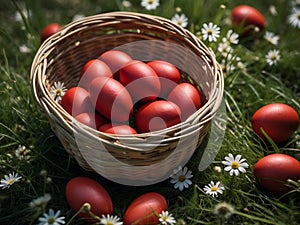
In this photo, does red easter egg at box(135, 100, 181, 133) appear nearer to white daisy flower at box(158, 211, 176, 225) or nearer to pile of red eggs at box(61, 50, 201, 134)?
pile of red eggs at box(61, 50, 201, 134)

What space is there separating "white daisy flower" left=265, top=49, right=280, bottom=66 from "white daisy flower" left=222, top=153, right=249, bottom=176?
625 mm

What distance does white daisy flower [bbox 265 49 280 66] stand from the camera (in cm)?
219

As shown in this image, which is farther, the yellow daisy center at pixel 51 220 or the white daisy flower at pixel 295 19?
the white daisy flower at pixel 295 19

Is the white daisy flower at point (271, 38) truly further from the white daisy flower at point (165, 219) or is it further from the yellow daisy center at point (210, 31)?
the white daisy flower at point (165, 219)

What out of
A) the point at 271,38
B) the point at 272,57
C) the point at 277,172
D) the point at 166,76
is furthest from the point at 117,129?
the point at 271,38

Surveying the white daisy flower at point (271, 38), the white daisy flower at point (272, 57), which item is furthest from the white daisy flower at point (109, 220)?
the white daisy flower at point (271, 38)

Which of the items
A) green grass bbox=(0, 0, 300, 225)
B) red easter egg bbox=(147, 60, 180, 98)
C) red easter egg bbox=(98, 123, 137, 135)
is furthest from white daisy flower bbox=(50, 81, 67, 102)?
red easter egg bbox=(147, 60, 180, 98)

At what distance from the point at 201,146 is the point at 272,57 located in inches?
24.2

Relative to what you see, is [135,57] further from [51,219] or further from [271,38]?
[51,219]

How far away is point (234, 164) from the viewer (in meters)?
1.74

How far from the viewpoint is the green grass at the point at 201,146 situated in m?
1.67

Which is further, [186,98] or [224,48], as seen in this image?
[224,48]

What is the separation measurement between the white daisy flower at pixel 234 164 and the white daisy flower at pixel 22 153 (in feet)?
2.46

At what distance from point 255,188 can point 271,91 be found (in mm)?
Result: 552
